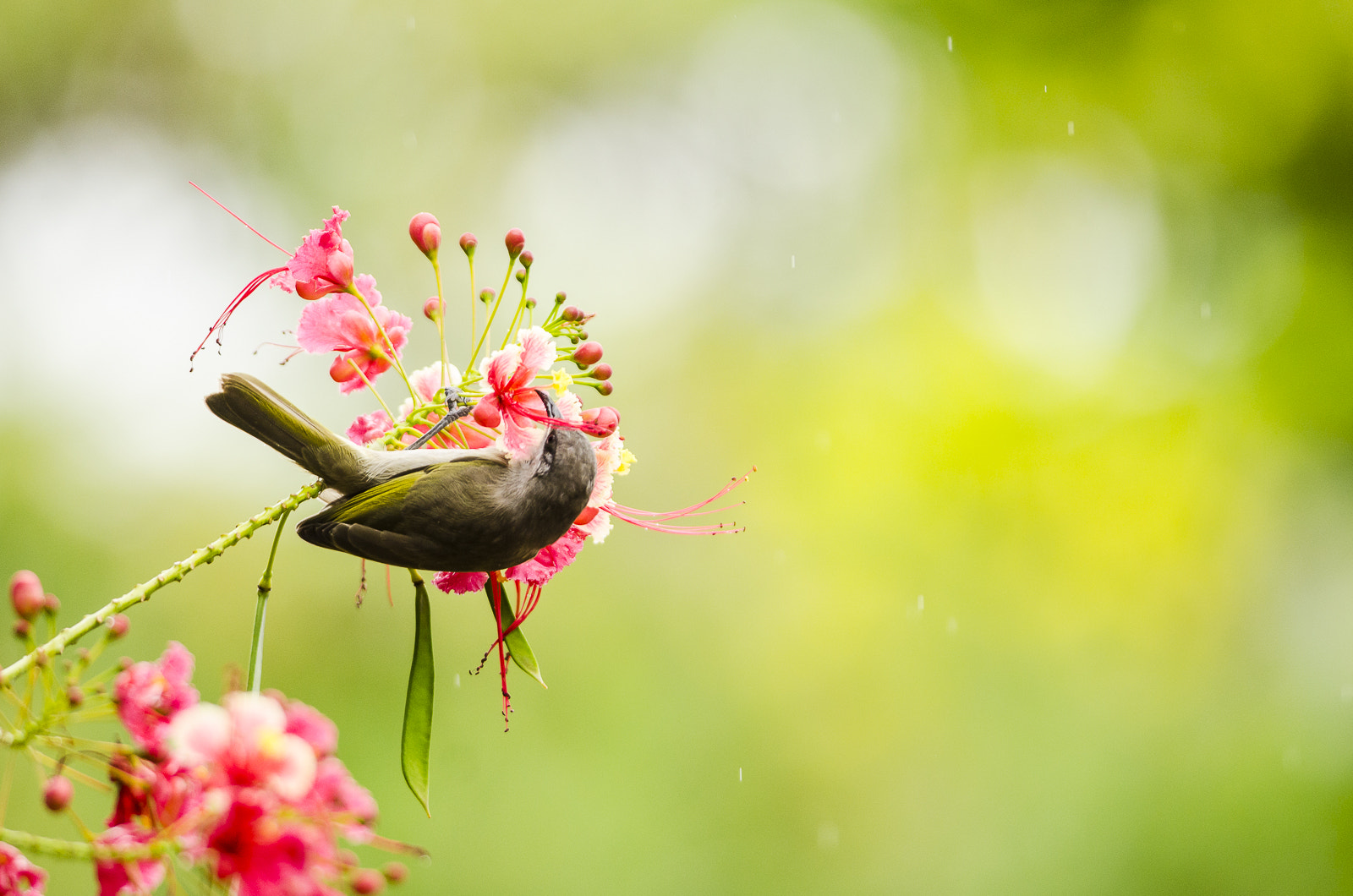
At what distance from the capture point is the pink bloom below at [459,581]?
4.61 ft

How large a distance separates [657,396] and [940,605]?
2662 mm

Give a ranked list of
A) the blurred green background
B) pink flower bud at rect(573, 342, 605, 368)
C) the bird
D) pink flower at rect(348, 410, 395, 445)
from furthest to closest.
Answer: the blurred green background, pink flower at rect(348, 410, 395, 445), pink flower bud at rect(573, 342, 605, 368), the bird

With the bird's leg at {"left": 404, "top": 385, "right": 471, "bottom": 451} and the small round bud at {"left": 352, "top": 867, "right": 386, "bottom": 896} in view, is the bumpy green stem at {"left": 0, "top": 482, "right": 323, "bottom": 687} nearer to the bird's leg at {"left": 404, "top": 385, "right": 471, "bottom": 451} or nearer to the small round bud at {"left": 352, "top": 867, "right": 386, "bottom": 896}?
the bird's leg at {"left": 404, "top": 385, "right": 471, "bottom": 451}

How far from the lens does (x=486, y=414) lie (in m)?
1.31

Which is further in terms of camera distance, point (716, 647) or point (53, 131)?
point (716, 647)

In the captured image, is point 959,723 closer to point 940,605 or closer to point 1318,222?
point 940,605

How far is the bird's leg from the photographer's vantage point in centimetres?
131

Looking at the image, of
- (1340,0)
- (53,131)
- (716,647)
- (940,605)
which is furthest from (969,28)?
(53,131)

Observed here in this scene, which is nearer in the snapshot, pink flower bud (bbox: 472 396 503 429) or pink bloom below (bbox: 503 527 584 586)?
pink flower bud (bbox: 472 396 503 429)

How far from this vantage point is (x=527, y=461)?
1329 mm

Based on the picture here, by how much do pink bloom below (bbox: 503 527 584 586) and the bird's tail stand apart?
258 mm

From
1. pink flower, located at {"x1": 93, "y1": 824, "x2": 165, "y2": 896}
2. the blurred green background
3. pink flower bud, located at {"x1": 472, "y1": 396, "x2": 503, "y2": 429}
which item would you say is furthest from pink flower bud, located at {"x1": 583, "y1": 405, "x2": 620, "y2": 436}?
the blurred green background

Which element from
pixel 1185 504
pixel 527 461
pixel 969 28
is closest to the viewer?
pixel 527 461

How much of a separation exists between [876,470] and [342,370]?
6422mm
